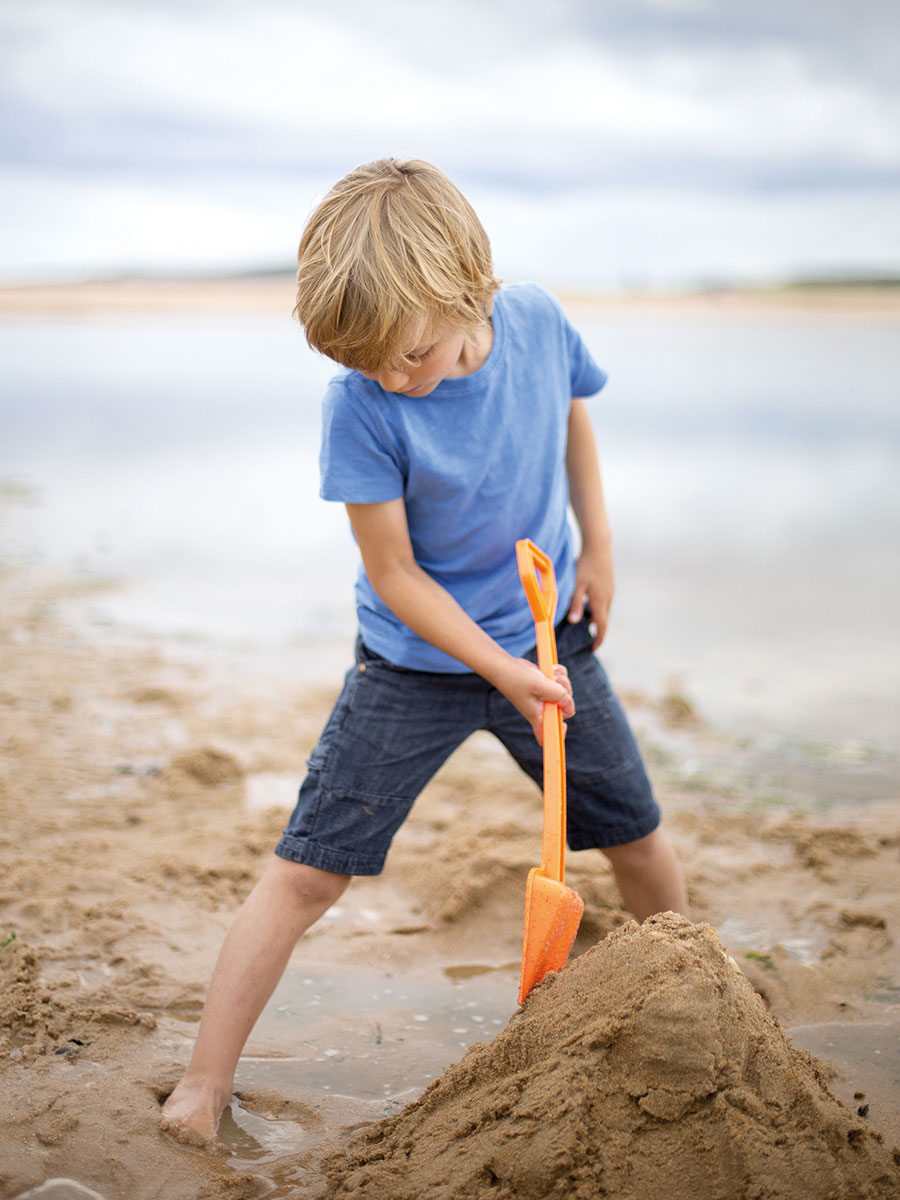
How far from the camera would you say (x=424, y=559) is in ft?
6.04

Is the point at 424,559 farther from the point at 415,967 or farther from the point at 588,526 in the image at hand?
the point at 415,967

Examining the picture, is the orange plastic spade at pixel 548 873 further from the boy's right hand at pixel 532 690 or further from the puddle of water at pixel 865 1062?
the puddle of water at pixel 865 1062

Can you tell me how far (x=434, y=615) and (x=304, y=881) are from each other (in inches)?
18.0

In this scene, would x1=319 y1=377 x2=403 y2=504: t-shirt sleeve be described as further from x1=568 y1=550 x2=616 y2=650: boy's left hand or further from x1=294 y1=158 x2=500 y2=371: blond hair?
x1=568 y1=550 x2=616 y2=650: boy's left hand

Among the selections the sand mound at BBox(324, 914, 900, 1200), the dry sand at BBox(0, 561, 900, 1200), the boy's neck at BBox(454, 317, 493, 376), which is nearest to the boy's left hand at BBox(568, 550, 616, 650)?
the boy's neck at BBox(454, 317, 493, 376)

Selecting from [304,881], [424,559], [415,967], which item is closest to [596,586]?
[424,559]

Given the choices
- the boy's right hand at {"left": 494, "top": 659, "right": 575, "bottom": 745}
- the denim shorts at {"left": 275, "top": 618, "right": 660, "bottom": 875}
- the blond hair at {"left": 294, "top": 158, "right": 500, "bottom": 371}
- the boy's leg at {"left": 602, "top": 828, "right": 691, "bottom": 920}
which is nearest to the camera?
the blond hair at {"left": 294, "top": 158, "right": 500, "bottom": 371}

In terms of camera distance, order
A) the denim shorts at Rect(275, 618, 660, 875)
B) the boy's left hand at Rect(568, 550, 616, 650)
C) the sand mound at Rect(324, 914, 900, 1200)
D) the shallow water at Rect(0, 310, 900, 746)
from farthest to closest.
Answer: the shallow water at Rect(0, 310, 900, 746) → the boy's left hand at Rect(568, 550, 616, 650) → the denim shorts at Rect(275, 618, 660, 875) → the sand mound at Rect(324, 914, 900, 1200)

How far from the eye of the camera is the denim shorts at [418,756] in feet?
5.77

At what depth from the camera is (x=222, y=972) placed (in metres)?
1.71

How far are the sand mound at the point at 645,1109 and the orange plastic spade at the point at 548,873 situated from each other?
0.09 meters

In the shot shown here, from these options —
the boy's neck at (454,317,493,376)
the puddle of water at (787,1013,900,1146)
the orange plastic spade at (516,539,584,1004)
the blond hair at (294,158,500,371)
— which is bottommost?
the puddle of water at (787,1013,900,1146)

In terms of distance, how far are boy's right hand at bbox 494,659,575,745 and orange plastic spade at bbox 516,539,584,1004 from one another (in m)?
0.02

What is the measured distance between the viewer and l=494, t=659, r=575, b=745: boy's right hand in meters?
1.65
